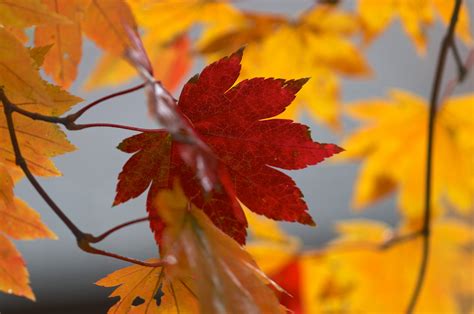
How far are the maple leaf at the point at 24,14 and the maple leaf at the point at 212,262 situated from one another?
0.33 ft

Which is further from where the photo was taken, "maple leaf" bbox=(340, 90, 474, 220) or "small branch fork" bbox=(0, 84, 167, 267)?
"maple leaf" bbox=(340, 90, 474, 220)

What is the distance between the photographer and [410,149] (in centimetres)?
90

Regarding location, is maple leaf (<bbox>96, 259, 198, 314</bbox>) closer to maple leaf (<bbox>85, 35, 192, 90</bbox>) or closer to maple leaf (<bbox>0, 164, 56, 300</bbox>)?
maple leaf (<bbox>0, 164, 56, 300</bbox>)

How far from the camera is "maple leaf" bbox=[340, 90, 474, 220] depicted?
877 mm

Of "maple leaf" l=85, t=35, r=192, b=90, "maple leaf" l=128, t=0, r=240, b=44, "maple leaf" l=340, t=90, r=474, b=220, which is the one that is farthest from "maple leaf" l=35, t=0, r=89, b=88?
"maple leaf" l=340, t=90, r=474, b=220

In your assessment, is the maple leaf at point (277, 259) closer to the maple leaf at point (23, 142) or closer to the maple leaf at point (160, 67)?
the maple leaf at point (160, 67)

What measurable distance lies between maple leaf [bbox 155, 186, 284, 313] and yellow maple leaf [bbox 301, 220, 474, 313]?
1.81ft

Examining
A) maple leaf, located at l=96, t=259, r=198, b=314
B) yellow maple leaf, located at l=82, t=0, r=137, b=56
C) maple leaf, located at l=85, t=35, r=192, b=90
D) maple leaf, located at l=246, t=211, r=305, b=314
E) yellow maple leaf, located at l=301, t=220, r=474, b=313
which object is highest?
maple leaf, located at l=85, t=35, r=192, b=90

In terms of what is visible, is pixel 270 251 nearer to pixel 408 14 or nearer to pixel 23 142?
pixel 408 14

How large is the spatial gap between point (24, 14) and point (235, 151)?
0.40ft

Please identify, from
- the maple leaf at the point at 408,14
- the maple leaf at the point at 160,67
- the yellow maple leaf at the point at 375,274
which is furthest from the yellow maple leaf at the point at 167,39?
the yellow maple leaf at the point at 375,274

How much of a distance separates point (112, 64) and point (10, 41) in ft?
1.73

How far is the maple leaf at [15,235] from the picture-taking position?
384 mm

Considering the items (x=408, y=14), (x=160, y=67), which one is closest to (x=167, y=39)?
(x=160, y=67)
